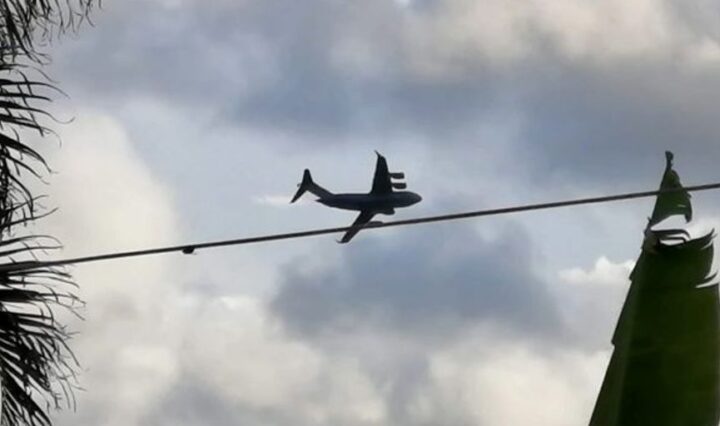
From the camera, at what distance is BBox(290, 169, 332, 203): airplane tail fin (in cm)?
484

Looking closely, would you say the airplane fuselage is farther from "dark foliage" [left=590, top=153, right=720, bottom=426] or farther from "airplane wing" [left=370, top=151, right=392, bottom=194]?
"dark foliage" [left=590, top=153, right=720, bottom=426]

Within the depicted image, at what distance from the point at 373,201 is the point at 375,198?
0.02 metres

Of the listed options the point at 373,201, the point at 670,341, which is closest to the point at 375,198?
the point at 373,201

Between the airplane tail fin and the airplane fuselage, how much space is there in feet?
0.08

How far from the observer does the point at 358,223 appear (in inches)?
189

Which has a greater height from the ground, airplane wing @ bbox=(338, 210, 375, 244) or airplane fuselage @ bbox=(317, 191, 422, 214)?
airplane fuselage @ bbox=(317, 191, 422, 214)

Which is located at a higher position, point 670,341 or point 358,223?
point 358,223

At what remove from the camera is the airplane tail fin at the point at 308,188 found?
15.9 ft

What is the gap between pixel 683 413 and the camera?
4770 mm

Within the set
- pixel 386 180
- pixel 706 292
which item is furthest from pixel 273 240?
pixel 706 292

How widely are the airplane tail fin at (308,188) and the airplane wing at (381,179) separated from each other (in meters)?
0.17

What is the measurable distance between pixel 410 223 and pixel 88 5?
6.53 ft

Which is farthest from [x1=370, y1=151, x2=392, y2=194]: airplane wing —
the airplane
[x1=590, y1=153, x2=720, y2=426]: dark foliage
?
[x1=590, y1=153, x2=720, y2=426]: dark foliage

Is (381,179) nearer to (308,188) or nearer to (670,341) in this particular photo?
(308,188)
